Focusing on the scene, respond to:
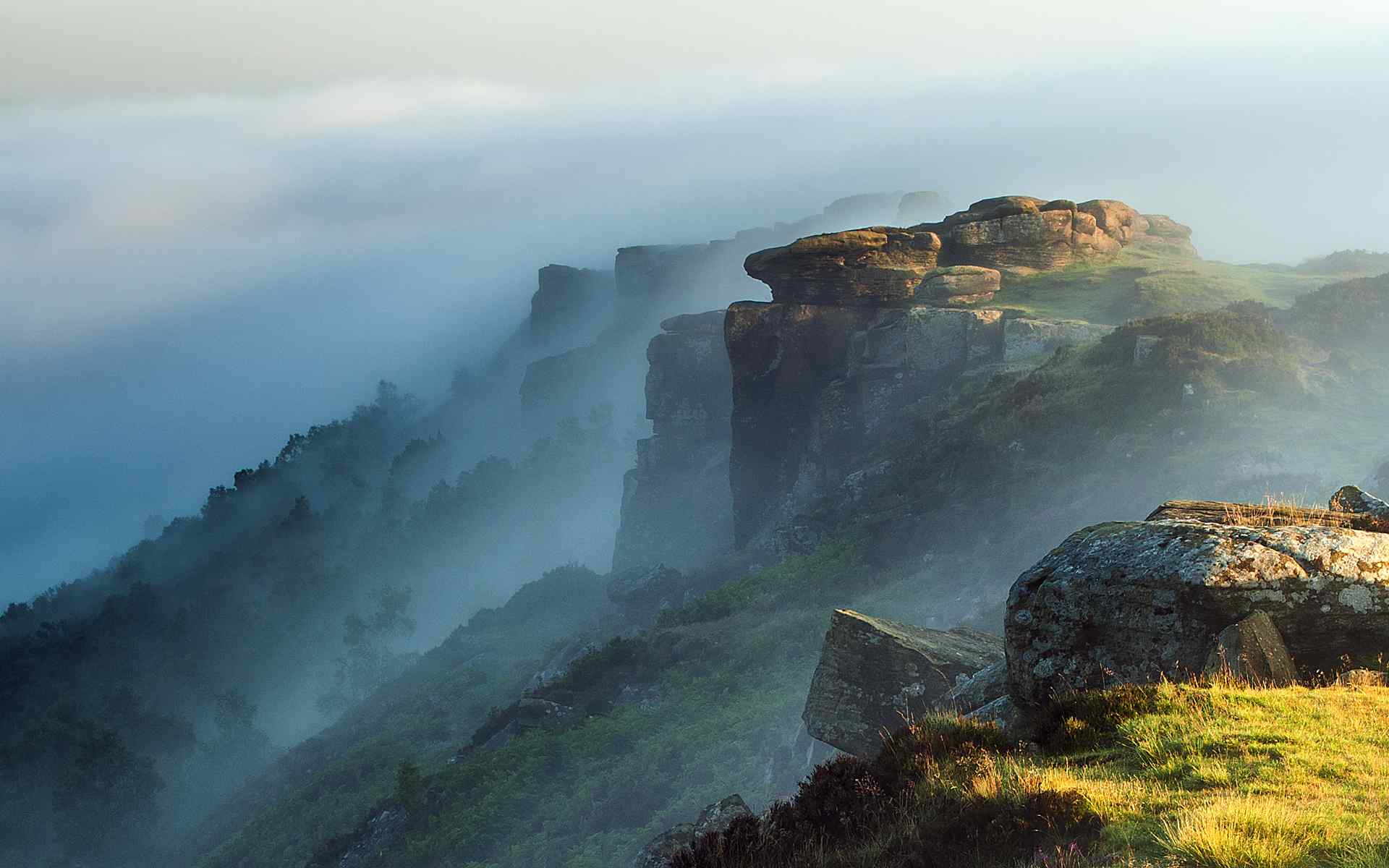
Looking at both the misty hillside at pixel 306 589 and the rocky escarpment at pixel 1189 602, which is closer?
the rocky escarpment at pixel 1189 602

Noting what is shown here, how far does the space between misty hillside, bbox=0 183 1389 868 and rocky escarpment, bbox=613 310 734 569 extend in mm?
425

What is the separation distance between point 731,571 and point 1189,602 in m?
48.2

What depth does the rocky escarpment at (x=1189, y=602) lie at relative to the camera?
8.57 m

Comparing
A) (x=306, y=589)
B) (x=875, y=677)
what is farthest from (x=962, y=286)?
(x=306, y=589)

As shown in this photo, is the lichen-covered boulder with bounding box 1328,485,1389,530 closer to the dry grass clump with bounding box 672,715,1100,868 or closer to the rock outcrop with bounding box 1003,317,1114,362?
the dry grass clump with bounding box 672,715,1100,868

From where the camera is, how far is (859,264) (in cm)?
5481

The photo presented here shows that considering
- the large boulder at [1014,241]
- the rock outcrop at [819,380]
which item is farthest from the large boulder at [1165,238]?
the rock outcrop at [819,380]

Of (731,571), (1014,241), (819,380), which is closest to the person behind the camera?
(731,571)

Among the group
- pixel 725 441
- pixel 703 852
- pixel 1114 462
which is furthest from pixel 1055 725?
pixel 725 441

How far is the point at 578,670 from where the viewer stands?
37.9 m

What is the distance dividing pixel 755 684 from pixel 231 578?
95198 mm

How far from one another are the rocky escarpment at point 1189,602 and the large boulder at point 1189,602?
0.04 feet

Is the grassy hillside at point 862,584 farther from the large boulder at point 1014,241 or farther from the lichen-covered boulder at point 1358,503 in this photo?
the large boulder at point 1014,241

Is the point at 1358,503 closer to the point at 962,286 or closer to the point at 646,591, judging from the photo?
the point at 962,286
